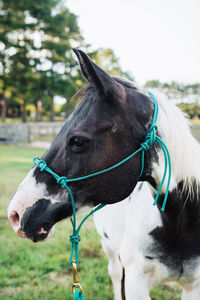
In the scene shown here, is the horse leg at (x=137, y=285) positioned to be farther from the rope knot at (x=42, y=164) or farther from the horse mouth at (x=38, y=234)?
the rope knot at (x=42, y=164)

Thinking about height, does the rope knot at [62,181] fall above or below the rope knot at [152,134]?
below

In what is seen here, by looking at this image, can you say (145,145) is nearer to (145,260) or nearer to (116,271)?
(145,260)

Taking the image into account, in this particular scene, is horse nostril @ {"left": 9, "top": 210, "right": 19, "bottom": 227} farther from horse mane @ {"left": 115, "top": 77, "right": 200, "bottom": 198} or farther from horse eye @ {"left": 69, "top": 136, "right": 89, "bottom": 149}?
horse mane @ {"left": 115, "top": 77, "right": 200, "bottom": 198}

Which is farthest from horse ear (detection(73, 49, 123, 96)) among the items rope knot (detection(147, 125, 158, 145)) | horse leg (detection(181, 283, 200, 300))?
horse leg (detection(181, 283, 200, 300))

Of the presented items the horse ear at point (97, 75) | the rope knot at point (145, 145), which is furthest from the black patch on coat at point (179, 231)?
the horse ear at point (97, 75)

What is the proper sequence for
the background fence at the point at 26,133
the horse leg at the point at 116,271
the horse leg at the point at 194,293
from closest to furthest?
the horse leg at the point at 194,293 < the horse leg at the point at 116,271 < the background fence at the point at 26,133

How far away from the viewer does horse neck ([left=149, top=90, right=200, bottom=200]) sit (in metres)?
1.43

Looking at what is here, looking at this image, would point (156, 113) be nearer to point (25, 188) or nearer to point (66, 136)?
point (66, 136)

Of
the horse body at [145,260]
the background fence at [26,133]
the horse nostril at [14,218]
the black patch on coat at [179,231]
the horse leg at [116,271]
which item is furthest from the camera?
the background fence at [26,133]

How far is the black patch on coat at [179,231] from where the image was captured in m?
1.54

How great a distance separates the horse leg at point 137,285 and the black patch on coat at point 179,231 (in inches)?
8.5

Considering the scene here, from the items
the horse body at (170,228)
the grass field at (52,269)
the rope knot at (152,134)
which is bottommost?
the grass field at (52,269)

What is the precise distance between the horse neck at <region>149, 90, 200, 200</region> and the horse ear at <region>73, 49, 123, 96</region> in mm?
336

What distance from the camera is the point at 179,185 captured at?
1.50 meters
